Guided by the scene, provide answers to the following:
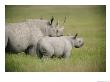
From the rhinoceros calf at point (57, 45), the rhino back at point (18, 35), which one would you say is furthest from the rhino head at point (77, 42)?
the rhino back at point (18, 35)

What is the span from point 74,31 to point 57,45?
133 mm

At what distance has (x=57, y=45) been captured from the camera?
9.86 ft

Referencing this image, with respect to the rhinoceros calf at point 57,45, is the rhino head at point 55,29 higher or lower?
higher

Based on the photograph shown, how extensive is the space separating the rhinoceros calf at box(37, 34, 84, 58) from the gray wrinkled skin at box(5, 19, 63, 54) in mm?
37

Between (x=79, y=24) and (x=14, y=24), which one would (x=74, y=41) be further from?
(x=14, y=24)

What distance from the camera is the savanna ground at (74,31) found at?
2.99 m

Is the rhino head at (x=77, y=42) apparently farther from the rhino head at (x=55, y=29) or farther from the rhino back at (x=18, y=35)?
the rhino back at (x=18, y=35)

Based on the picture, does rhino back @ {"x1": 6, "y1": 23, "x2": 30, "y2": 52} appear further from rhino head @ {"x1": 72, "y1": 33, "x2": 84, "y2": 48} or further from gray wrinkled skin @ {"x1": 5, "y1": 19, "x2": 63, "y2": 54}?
rhino head @ {"x1": 72, "y1": 33, "x2": 84, "y2": 48}

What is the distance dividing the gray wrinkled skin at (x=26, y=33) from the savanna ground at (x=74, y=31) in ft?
0.10

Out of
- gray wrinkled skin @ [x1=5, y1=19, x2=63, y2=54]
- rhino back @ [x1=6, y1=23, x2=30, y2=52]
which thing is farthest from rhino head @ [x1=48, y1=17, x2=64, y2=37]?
rhino back @ [x1=6, y1=23, x2=30, y2=52]

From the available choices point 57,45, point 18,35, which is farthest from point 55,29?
point 18,35
